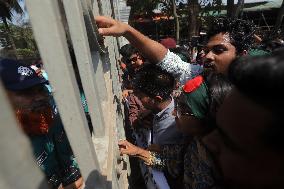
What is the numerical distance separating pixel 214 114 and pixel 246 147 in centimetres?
69

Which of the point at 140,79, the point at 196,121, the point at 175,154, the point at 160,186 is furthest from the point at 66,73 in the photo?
the point at 140,79

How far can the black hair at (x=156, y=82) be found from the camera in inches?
103

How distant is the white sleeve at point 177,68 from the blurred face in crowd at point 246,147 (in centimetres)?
172

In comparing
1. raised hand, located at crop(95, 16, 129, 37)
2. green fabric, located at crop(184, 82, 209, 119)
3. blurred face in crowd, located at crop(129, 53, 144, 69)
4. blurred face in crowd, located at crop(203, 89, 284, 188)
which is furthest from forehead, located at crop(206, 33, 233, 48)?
blurred face in crowd, located at crop(129, 53, 144, 69)

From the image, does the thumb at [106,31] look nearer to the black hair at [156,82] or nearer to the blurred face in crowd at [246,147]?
the black hair at [156,82]

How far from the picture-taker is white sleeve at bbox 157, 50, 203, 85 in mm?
2635

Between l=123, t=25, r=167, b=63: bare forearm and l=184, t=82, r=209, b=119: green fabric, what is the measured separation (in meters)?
0.79

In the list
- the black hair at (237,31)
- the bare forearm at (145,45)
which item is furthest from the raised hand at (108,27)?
the black hair at (237,31)

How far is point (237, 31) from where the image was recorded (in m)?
2.75

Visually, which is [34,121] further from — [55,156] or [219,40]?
[219,40]

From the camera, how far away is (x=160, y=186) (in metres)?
2.32

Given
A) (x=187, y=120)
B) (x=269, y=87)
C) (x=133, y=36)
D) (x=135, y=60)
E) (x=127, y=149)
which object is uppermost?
(x=269, y=87)

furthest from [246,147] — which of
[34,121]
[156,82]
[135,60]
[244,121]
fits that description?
[135,60]

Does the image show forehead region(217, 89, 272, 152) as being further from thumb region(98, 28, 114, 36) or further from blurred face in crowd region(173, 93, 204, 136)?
thumb region(98, 28, 114, 36)
